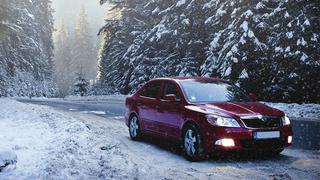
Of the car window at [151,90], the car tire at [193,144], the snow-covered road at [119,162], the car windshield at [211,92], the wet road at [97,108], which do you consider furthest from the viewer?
the wet road at [97,108]

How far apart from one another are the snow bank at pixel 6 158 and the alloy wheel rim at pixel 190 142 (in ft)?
10.8

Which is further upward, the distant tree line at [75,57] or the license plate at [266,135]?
the distant tree line at [75,57]

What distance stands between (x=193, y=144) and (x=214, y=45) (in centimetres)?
1643

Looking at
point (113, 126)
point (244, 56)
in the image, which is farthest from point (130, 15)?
point (113, 126)

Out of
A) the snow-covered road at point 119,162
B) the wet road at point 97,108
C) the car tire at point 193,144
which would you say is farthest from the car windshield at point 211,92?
the wet road at point 97,108

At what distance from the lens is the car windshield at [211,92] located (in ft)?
34.0

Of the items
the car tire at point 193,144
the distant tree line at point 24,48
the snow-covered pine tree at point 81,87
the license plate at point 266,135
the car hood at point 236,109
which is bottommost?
the car tire at point 193,144

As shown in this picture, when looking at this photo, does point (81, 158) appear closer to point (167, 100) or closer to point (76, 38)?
point (167, 100)

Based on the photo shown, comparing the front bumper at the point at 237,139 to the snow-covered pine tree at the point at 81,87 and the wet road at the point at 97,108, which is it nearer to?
the wet road at the point at 97,108

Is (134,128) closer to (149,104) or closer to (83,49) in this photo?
(149,104)

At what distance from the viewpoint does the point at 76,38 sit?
371 ft

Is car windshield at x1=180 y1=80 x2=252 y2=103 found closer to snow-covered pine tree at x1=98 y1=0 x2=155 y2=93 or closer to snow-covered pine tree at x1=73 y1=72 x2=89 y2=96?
snow-covered pine tree at x1=98 y1=0 x2=155 y2=93

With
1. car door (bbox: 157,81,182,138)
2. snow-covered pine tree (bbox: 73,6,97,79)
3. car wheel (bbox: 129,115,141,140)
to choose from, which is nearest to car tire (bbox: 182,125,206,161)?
car door (bbox: 157,81,182,138)

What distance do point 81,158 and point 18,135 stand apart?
3.58 m
